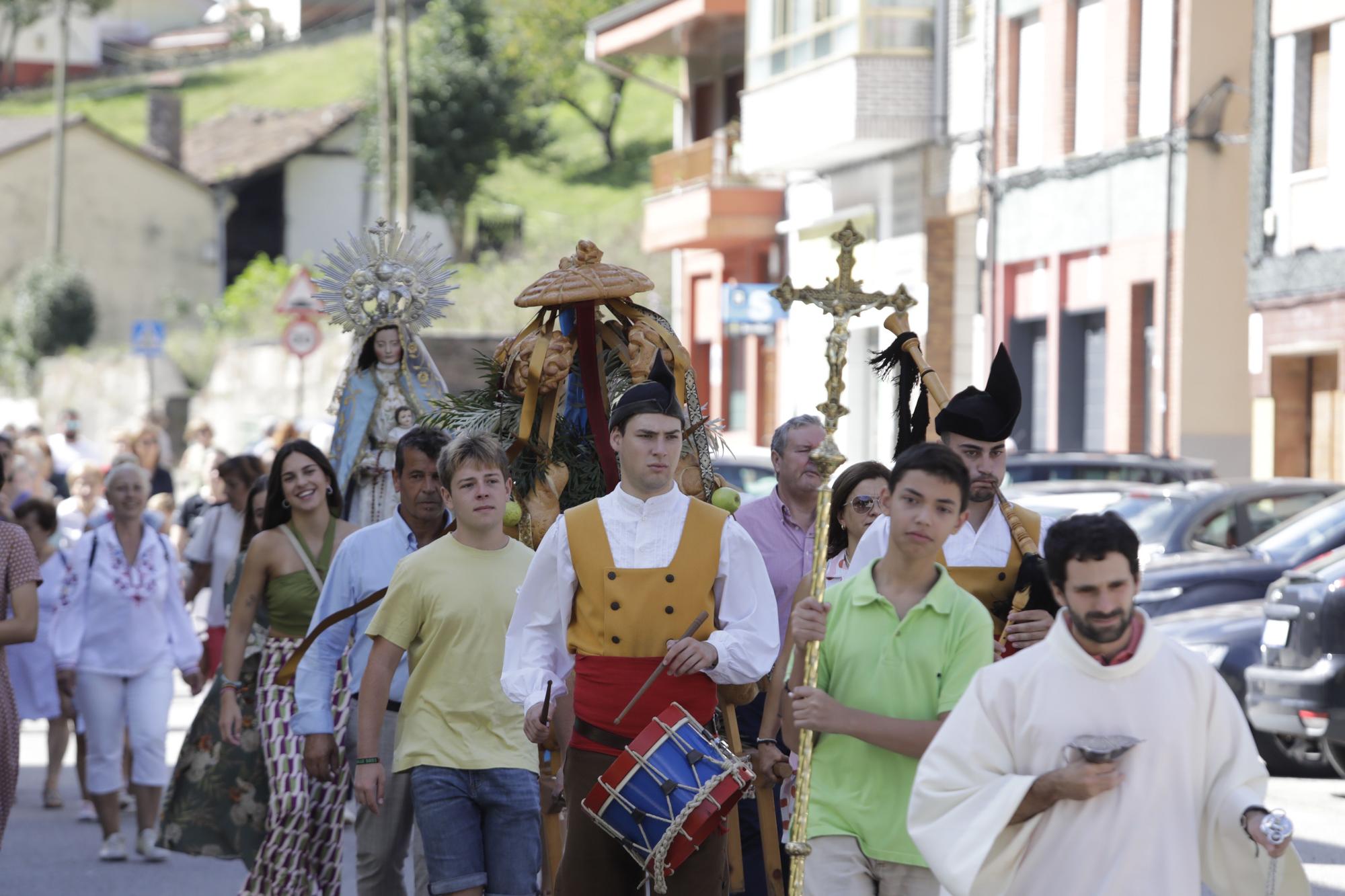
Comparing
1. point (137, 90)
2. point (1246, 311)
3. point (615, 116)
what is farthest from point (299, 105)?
point (1246, 311)

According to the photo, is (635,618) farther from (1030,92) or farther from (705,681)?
(1030,92)

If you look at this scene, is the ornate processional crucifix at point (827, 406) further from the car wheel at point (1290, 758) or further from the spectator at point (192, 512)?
the spectator at point (192, 512)

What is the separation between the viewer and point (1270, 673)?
40.4 feet

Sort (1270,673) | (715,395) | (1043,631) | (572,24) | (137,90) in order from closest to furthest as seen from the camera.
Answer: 1. (1043,631)
2. (1270,673)
3. (715,395)
4. (572,24)
5. (137,90)

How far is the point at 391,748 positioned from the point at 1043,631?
9.58ft

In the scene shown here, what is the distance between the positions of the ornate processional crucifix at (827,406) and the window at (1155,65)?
20183mm

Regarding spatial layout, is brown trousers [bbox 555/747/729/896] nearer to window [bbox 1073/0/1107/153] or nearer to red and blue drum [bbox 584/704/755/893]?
red and blue drum [bbox 584/704/755/893]

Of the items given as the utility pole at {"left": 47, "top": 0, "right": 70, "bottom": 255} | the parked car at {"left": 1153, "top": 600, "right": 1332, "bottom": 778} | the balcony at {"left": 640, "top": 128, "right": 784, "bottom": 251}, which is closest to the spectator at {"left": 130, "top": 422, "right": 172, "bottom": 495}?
the parked car at {"left": 1153, "top": 600, "right": 1332, "bottom": 778}

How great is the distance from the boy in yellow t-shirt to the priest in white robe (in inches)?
98.8

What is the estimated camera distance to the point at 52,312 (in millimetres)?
55625

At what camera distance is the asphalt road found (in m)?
10.3

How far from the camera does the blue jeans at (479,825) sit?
7.12 metres

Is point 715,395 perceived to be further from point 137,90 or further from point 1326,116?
point 137,90

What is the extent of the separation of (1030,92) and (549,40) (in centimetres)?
4761
